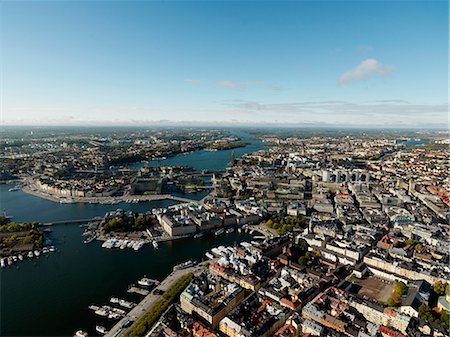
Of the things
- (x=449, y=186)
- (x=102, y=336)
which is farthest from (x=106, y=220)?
(x=449, y=186)

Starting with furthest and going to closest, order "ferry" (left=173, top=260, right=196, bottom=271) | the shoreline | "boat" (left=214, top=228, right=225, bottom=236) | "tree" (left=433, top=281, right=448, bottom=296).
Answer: the shoreline < "boat" (left=214, top=228, right=225, bottom=236) < "ferry" (left=173, top=260, right=196, bottom=271) < "tree" (left=433, top=281, right=448, bottom=296)

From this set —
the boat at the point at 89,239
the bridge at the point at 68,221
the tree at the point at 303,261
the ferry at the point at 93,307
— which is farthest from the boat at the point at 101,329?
the bridge at the point at 68,221

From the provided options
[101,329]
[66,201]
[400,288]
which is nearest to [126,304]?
[101,329]

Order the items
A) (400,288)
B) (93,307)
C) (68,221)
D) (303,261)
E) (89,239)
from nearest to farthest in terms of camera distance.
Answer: (93,307), (400,288), (303,261), (89,239), (68,221)

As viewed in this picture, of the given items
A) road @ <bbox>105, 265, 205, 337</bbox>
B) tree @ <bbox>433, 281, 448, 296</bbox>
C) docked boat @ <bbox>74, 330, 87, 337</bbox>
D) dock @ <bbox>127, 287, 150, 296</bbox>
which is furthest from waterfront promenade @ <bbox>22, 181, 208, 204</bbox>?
tree @ <bbox>433, 281, 448, 296</bbox>

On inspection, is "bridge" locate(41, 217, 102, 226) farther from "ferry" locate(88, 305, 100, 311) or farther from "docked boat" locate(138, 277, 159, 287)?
"ferry" locate(88, 305, 100, 311)

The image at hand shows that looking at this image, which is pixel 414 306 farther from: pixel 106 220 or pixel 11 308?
pixel 106 220

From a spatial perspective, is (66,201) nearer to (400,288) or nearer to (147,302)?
(147,302)
